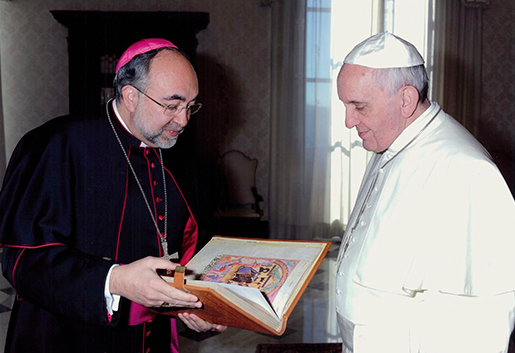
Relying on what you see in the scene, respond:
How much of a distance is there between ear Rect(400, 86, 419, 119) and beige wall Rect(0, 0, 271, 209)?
5786 mm

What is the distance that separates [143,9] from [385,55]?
6055 mm

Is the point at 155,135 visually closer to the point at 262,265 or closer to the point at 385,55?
the point at 262,265

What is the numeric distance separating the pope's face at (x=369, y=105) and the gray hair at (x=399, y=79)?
2cm

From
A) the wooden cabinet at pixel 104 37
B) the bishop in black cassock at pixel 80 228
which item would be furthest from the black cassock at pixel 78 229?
the wooden cabinet at pixel 104 37

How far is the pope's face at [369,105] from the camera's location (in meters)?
1.73

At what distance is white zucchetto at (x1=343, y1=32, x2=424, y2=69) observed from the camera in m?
1.74

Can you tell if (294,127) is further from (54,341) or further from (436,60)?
(54,341)

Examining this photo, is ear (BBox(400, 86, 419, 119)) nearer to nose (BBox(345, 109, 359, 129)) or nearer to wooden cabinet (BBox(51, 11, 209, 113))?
nose (BBox(345, 109, 359, 129))

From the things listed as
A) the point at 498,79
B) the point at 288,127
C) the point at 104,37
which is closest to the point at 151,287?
the point at 104,37

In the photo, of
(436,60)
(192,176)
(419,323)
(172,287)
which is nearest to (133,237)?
(192,176)

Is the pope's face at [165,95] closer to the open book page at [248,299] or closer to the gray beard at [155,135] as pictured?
the gray beard at [155,135]

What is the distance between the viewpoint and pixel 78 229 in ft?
5.99

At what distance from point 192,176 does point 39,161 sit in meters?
0.65

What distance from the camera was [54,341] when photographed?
70.7 inches
